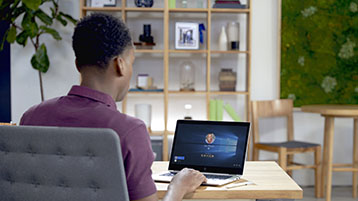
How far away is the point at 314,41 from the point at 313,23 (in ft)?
0.60

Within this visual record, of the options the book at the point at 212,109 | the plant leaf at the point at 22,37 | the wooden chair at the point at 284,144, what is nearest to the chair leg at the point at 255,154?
the wooden chair at the point at 284,144

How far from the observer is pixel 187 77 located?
455cm

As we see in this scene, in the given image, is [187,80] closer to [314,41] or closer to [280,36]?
[280,36]

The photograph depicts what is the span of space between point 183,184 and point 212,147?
0.35 metres

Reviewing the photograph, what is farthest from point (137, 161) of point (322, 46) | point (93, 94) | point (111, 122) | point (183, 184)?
point (322, 46)

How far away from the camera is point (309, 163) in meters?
4.85

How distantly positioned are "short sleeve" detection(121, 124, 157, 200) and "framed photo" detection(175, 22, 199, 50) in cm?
329

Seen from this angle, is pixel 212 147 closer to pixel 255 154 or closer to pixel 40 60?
pixel 255 154

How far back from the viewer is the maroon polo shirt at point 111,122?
1182mm

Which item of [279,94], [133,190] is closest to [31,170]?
[133,190]

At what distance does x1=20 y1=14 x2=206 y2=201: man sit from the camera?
1189 millimetres

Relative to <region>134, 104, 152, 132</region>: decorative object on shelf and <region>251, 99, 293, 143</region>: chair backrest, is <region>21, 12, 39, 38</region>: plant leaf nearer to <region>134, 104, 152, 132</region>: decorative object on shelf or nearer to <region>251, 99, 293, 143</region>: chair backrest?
<region>134, 104, 152, 132</region>: decorative object on shelf

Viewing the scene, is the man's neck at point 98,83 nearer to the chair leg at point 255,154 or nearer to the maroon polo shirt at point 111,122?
the maroon polo shirt at point 111,122

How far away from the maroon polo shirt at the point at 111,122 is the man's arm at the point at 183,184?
28cm
